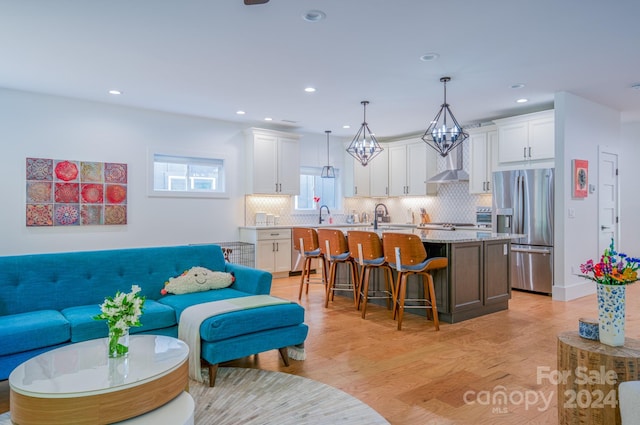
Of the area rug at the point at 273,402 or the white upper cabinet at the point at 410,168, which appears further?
the white upper cabinet at the point at 410,168

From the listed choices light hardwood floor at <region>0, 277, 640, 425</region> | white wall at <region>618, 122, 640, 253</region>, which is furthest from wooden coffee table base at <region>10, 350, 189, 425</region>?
white wall at <region>618, 122, 640, 253</region>

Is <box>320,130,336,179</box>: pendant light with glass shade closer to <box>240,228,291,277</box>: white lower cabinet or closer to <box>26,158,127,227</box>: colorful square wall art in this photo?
<box>240,228,291,277</box>: white lower cabinet

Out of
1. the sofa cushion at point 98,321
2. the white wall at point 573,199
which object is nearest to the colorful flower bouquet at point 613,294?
the sofa cushion at point 98,321

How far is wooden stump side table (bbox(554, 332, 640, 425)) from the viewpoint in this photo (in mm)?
1970

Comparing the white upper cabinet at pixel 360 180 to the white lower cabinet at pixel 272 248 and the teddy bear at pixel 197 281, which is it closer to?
the white lower cabinet at pixel 272 248

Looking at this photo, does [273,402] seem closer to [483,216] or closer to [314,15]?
[314,15]

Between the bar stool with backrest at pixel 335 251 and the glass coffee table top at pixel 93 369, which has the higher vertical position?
the bar stool with backrest at pixel 335 251

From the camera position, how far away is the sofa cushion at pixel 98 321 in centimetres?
282

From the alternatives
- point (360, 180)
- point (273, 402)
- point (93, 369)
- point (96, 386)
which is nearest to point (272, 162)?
point (360, 180)

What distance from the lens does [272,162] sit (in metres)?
7.38

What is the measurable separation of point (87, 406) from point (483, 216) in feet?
20.8

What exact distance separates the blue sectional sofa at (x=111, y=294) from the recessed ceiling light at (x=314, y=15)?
85.7 inches

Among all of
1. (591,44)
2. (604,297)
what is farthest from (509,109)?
(604,297)

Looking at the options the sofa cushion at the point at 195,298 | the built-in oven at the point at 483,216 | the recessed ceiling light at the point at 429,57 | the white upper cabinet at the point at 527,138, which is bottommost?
the sofa cushion at the point at 195,298
